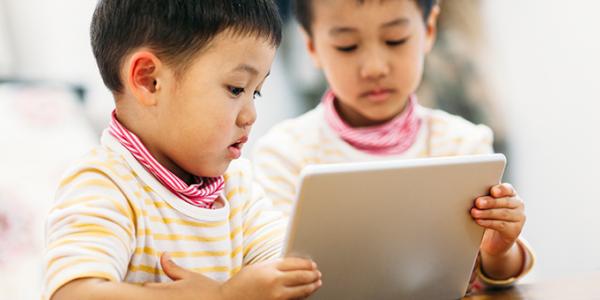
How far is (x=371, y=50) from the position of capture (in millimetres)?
1411

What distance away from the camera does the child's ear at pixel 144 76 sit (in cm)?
92

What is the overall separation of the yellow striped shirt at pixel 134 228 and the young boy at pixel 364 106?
13.8 inches

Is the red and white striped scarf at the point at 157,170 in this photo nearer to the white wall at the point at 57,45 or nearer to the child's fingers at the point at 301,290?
the child's fingers at the point at 301,290

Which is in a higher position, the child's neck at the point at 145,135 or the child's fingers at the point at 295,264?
the child's neck at the point at 145,135

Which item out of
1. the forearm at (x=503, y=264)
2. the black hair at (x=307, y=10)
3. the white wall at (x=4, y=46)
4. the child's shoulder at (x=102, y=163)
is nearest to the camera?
the child's shoulder at (x=102, y=163)

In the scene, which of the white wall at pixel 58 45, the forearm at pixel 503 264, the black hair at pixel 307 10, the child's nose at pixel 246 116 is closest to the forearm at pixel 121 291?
the child's nose at pixel 246 116

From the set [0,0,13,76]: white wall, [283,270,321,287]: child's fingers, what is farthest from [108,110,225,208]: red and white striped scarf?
[0,0,13,76]: white wall

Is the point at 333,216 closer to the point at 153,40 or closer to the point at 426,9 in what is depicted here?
the point at 153,40

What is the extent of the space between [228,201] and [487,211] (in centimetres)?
36

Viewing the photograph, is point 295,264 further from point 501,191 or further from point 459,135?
point 459,135

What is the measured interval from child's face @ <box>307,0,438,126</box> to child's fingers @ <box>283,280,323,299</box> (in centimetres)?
64

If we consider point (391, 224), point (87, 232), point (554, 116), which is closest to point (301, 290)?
point (391, 224)

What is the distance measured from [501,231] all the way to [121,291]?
513mm

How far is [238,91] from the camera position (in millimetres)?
959
